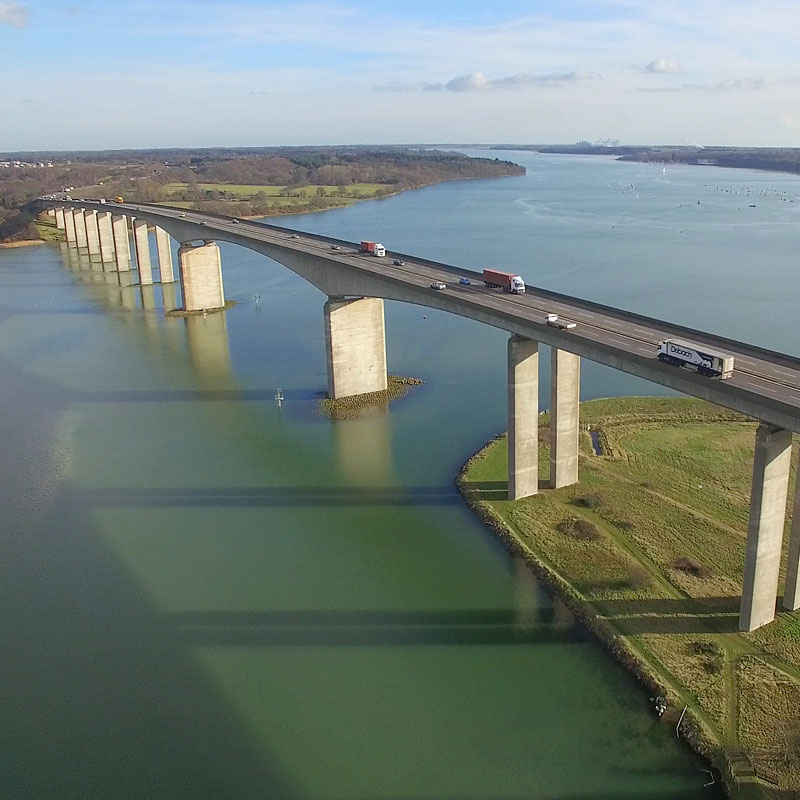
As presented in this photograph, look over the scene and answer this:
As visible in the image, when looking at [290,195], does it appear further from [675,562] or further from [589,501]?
[675,562]

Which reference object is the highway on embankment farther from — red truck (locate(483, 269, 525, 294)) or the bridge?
red truck (locate(483, 269, 525, 294))

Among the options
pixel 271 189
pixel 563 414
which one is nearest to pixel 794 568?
pixel 563 414

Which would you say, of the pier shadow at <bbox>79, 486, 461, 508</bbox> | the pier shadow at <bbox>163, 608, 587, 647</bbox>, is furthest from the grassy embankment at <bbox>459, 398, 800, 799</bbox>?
the pier shadow at <bbox>163, 608, 587, 647</bbox>

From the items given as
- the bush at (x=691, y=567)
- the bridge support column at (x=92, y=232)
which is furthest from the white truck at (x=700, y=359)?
the bridge support column at (x=92, y=232)

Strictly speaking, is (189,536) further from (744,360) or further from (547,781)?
(744,360)

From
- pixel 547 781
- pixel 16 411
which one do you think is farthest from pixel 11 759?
pixel 16 411

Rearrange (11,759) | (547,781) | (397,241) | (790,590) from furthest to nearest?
(397,241) < (790,590) < (11,759) < (547,781)
